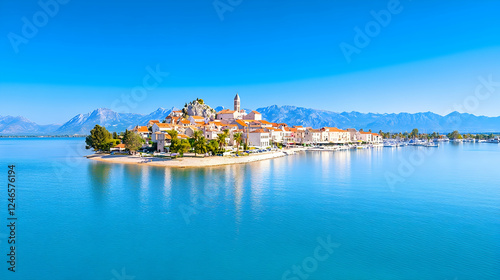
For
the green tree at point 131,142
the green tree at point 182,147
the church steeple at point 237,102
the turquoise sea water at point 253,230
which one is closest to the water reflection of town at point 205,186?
the turquoise sea water at point 253,230

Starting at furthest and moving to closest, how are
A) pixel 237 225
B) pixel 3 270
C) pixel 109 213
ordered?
pixel 109 213, pixel 237 225, pixel 3 270

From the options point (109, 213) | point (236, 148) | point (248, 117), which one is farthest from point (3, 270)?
point (248, 117)

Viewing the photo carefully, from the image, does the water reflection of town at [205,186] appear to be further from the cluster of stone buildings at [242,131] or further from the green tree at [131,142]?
the cluster of stone buildings at [242,131]

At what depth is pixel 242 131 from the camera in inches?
2746

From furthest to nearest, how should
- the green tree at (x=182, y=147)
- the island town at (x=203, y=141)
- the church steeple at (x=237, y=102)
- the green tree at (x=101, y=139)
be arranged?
1. the church steeple at (x=237, y=102)
2. the green tree at (x=101, y=139)
3. the island town at (x=203, y=141)
4. the green tree at (x=182, y=147)

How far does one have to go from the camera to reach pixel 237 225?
59.4ft

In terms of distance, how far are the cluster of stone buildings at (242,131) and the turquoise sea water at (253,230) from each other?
1134 inches

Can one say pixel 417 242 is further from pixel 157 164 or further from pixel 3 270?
pixel 157 164

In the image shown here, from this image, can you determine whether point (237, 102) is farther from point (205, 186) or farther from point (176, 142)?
point (205, 186)

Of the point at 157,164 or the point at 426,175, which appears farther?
the point at 157,164

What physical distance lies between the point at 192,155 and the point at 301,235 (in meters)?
33.1

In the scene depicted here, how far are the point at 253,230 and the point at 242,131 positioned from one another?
52953 millimetres

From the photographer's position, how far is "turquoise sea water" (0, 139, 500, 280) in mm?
12938

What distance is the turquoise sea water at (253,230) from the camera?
12.9 m
